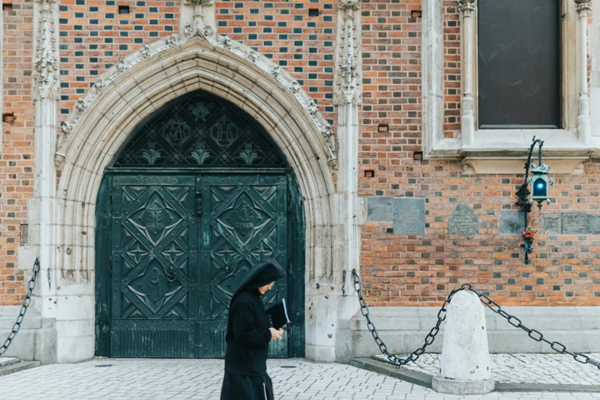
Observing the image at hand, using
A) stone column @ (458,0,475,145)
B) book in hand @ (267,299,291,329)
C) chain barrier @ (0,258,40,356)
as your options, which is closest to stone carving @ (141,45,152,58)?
chain barrier @ (0,258,40,356)

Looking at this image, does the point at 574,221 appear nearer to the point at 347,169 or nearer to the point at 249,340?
the point at 347,169

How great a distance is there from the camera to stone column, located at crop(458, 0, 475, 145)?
35.8 feet

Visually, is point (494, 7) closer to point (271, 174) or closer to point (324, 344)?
point (271, 174)

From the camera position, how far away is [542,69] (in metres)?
11.3

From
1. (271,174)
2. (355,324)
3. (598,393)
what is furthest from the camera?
(271,174)

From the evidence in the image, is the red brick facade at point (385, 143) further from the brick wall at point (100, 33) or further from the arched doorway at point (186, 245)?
the arched doorway at point (186, 245)

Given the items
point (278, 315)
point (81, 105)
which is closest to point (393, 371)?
point (278, 315)

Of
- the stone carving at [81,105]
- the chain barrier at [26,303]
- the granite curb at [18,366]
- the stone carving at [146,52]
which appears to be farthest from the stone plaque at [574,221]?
the granite curb at [18,366]

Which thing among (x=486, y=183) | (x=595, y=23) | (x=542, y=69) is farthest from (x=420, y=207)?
(x=595, y=23)

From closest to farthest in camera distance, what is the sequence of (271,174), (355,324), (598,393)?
(598,393) < (355,324) < (271,174)

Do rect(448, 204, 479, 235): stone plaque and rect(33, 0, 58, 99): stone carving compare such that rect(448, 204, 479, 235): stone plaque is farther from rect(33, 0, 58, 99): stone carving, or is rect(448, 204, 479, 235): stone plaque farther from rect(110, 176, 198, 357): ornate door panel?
rect(33, 0, 58, 99): stone carving

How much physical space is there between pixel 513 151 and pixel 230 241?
12.5 ft

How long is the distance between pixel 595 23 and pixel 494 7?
1315mm

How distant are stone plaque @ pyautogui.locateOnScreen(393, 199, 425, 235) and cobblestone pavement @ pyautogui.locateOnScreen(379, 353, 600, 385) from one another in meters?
1.57
